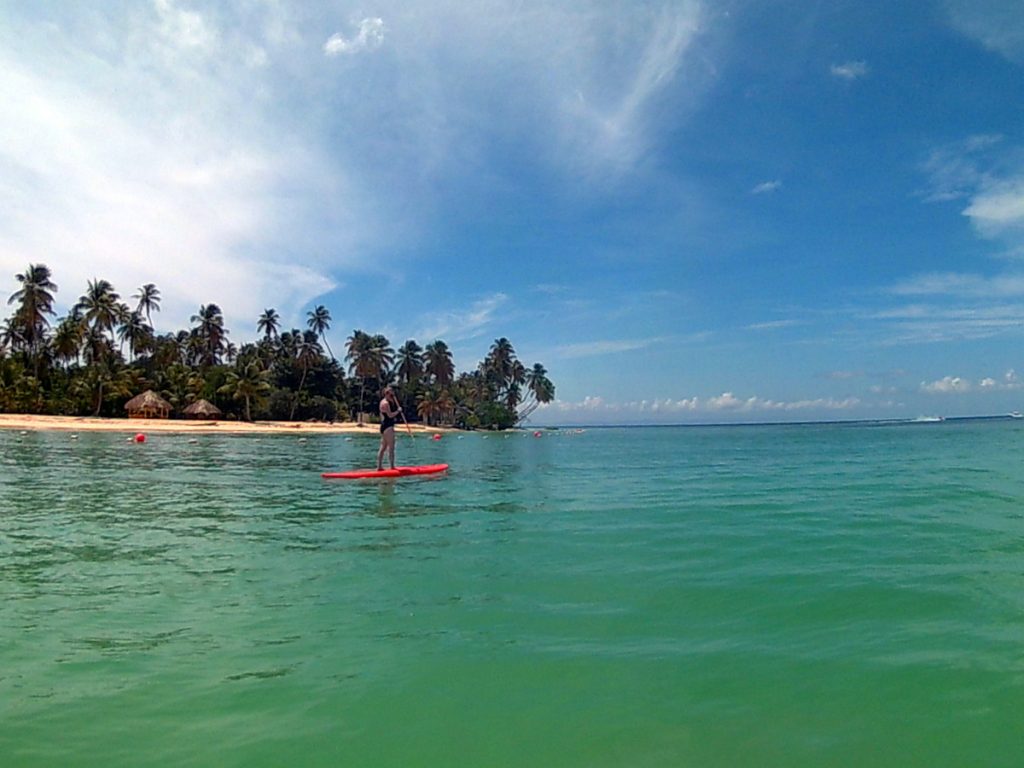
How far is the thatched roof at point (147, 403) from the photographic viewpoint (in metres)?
69.6

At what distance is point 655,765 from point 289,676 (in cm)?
285

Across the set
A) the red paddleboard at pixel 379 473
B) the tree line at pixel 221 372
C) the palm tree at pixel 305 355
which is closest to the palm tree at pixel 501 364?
the tree line at pixel 221 372

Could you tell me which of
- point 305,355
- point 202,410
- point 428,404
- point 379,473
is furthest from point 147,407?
point 379,473

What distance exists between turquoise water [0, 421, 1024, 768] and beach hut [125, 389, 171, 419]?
64.1 metres

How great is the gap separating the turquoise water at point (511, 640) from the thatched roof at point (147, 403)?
64.1m

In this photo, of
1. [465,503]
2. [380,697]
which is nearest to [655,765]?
[380,697]

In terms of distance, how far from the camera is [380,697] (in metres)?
4.76

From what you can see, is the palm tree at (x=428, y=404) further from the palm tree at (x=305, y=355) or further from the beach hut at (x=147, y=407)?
the beach hut at (x=147, y=407)

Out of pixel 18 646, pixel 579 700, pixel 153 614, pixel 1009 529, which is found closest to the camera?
pixel 579 700

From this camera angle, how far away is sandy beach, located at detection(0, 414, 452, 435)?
58.0 meters

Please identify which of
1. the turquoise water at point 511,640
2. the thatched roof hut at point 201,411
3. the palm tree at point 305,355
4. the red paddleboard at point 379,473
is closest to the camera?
the turquoise water at point 511,640

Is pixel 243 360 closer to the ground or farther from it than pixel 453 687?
farther from it

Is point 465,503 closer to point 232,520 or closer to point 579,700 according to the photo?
point 232,520

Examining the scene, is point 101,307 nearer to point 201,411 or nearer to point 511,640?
point 201,411
